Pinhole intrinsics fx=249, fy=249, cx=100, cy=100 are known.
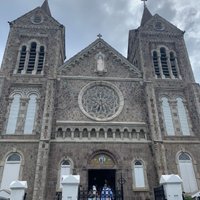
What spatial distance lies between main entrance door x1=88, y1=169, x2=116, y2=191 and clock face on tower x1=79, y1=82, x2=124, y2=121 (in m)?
4.59

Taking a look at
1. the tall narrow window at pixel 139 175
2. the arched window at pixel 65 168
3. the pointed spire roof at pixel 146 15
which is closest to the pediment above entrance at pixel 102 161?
the arched window at pixel 65 168

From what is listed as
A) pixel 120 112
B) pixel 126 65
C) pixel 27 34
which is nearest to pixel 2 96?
pixel 27 34

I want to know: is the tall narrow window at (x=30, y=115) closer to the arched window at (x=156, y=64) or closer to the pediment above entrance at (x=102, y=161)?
the pediment above entrance at (x=102, y=161)

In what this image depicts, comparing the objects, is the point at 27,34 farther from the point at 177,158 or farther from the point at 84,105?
the point at 177,158

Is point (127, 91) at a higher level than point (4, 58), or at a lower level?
lower

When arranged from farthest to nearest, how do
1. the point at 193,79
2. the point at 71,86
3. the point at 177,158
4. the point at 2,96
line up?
the point at 193,79 < the point at 71,86 < the point at 2,96 < the point at 177,158

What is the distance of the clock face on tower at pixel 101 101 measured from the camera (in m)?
23.3

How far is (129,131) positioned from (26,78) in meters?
11.3

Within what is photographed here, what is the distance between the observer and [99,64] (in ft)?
86.3

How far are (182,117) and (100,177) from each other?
9.69 m

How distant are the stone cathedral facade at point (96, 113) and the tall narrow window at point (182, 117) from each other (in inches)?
3.9

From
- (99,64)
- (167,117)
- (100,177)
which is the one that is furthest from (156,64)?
(100,177)

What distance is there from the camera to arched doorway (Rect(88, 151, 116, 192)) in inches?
822

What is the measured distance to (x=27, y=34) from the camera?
27656 millimetres
